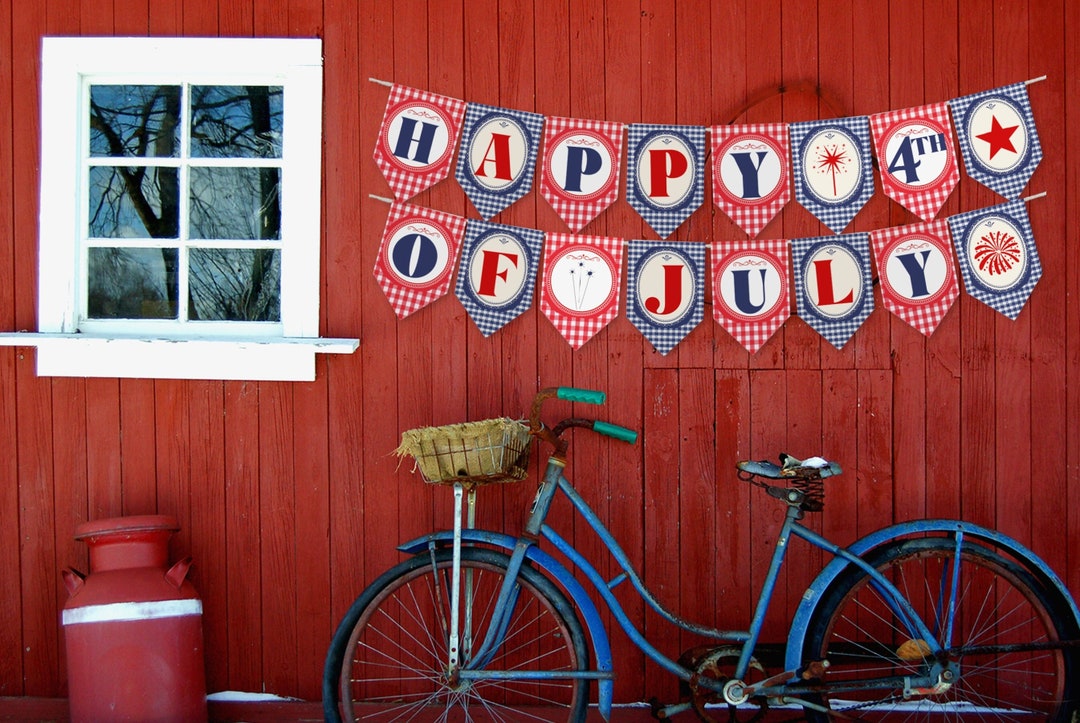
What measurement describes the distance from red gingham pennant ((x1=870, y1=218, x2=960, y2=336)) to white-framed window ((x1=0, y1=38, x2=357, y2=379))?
232 centimetres

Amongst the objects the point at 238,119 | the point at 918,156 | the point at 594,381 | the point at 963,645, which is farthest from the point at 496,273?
the point at 963,645

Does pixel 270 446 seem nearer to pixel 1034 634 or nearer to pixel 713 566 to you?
pixel 713 566

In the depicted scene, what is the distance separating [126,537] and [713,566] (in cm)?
227

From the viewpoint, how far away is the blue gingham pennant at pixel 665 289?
3.63 meters

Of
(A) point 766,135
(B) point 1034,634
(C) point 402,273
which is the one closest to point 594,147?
(A) point 766,135

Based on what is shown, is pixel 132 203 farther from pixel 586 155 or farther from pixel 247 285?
pixel 586 155

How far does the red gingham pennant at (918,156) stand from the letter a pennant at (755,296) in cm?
53

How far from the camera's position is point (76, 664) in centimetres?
333

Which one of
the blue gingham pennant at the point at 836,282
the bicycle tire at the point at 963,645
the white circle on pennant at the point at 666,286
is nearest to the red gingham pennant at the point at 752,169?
the blue gingham pennant at the point at 836,282

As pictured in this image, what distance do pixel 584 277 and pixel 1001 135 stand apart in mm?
1747

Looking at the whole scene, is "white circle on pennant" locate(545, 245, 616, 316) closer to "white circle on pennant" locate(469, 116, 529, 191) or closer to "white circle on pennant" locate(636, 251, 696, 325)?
"white circle on pennant" locate(636, 251, 696, 325)

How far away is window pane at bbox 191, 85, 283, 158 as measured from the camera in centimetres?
371

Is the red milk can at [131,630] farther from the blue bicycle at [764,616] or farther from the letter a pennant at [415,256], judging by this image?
the letter a pennant at [415,256]

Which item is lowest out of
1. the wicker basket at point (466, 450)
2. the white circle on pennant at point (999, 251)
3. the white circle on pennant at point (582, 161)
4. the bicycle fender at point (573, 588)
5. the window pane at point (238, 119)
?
the bicycle fender at point (573, 588)
